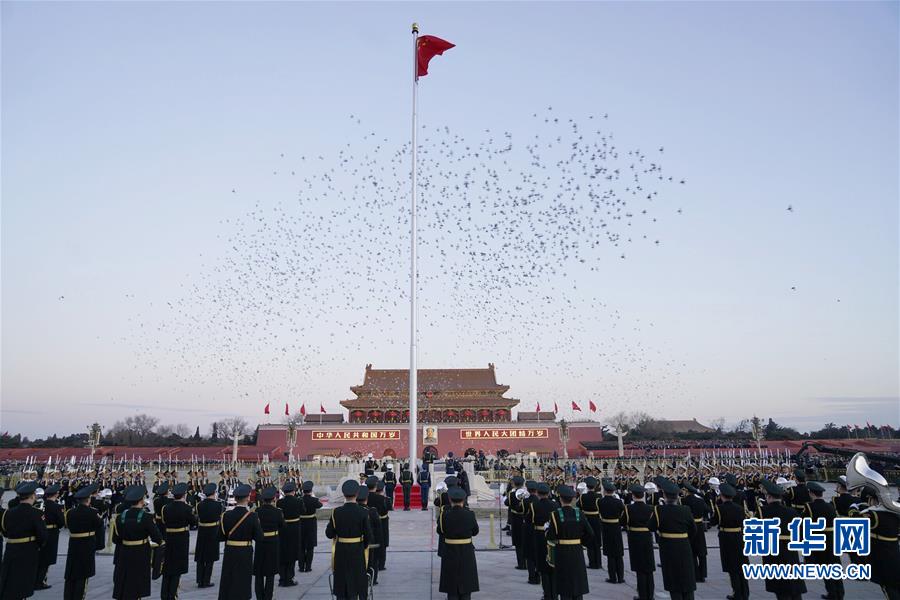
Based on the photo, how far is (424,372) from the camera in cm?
4769

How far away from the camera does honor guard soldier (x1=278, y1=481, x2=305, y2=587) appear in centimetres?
794

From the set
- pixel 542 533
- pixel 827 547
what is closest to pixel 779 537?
pixel 827 547

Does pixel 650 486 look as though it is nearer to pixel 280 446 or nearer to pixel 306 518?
pixel 306 518

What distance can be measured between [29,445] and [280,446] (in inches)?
870

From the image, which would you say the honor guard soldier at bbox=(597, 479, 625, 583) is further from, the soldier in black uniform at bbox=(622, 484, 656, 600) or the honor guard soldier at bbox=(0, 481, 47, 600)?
the honor guard soldier at bbox=(0, 481, 47, 600)

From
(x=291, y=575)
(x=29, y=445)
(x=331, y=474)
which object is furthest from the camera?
(x=29, y=445)

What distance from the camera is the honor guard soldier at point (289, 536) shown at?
7.94 meters

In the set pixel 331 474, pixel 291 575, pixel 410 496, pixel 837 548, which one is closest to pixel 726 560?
pixel 837 548

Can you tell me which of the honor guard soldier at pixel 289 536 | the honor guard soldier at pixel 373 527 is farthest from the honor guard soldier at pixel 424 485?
the honor guard soldier at pixel 289 536

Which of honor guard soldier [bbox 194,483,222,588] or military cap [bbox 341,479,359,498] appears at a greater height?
military cap [bbox 341,479,359,498]

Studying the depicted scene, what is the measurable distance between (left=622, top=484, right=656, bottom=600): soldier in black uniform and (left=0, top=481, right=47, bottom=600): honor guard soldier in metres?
7.47

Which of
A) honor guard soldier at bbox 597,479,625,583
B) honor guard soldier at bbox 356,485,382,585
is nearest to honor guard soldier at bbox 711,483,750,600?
honor guard soldier at bbox 597,479,625,583

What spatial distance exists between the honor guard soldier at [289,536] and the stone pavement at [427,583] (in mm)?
208

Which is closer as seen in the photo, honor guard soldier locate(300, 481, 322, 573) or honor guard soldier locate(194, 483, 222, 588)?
honor guard soldier locate(194, 483, 222, 588)
